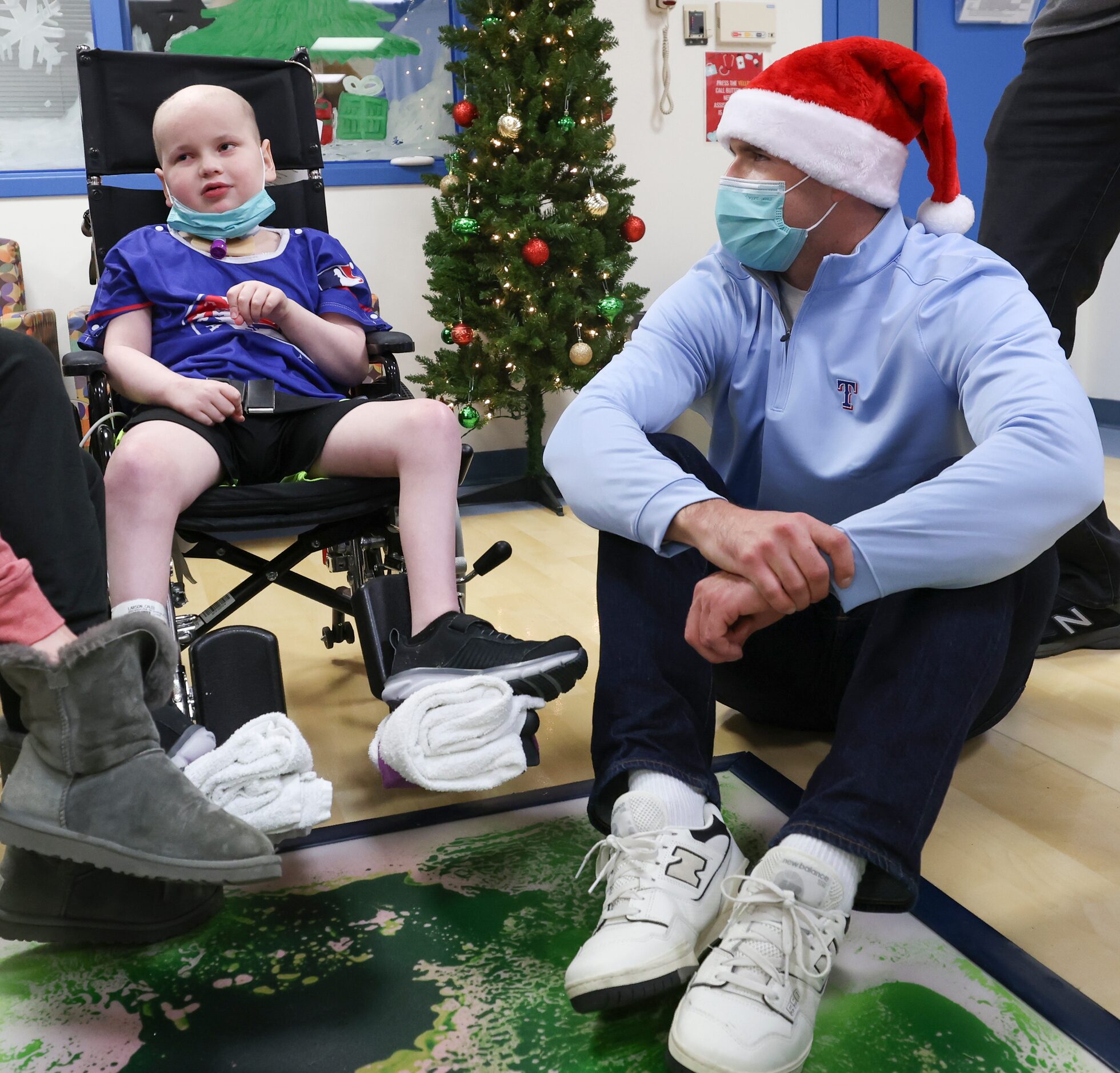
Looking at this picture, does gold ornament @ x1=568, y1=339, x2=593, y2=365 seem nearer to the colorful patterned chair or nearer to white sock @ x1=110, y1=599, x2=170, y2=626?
the colorful patterned chair

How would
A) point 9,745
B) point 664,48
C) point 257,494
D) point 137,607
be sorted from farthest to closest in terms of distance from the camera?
point 664,48, point 257,494, point 137,607, point 9,745

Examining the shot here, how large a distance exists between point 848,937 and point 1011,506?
0.45 meters

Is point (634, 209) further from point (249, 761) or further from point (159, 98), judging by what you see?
point (249, 761)

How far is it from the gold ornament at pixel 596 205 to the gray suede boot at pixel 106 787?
2.26 m

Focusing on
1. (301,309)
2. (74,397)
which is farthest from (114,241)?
(74,397)

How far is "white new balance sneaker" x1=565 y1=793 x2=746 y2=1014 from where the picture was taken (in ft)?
2.91

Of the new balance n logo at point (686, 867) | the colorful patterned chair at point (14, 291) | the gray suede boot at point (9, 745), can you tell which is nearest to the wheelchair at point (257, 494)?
the gray suede boot at point (9, 745)

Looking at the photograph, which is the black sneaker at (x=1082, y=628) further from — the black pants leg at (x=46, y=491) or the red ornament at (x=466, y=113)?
the red ornament at (x=466, y=113)

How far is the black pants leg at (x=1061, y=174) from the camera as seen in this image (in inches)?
63.1

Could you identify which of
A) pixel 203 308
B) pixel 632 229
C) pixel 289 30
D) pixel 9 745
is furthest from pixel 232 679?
pixel 289 30

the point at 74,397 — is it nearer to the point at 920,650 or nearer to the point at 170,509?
the point at 170,509

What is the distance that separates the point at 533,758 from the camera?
50.2 inches

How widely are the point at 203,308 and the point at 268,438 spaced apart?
283mm

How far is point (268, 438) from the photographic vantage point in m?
1.53
